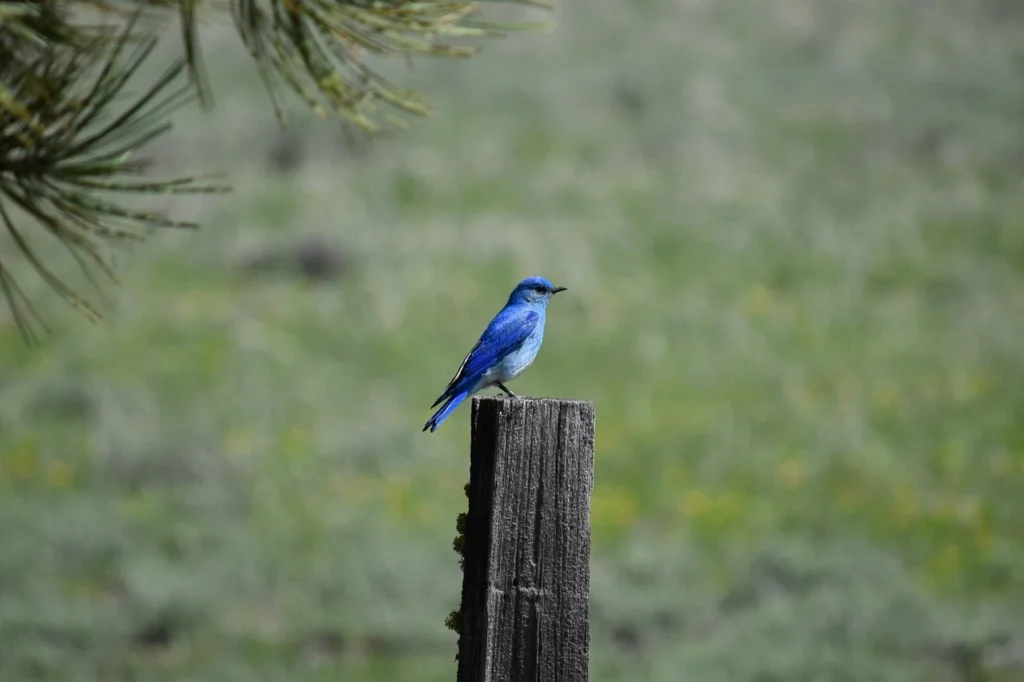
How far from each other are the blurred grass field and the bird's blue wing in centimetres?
508

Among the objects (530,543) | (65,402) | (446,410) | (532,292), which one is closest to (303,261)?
(65,402)

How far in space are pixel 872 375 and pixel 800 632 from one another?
25.6ft

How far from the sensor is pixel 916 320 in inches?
755

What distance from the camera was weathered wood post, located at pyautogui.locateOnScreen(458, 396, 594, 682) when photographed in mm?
2822

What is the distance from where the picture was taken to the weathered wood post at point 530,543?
2.82 m

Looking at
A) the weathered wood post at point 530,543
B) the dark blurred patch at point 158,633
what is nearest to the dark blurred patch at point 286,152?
the dark blurred patch at point 158,633

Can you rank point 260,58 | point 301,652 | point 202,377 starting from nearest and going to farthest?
point 260,58
point 301,652
point 202,377

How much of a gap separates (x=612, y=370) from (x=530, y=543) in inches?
586

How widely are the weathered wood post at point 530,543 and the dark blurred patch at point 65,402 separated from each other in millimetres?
13663

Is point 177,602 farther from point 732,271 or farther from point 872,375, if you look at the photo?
point 732,271

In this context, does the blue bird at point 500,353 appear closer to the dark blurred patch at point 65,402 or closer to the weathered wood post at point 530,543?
the weathered wood post at point 530,543

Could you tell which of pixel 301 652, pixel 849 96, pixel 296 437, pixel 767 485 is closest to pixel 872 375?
pixel 767 485

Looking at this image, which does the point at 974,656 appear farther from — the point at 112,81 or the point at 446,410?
the point at 112,81

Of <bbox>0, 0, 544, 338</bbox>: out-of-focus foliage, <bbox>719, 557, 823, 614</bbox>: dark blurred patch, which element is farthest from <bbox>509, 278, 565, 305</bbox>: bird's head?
<bbox>719, 557, 823, 614</bbox>: dark blurred patch
